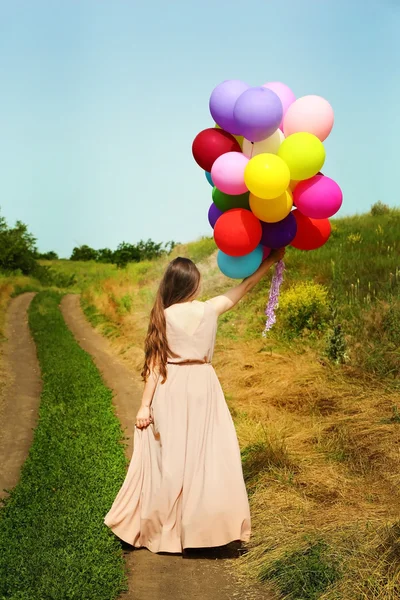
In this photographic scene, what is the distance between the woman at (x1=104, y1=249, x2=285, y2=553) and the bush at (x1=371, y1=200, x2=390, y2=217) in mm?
16120

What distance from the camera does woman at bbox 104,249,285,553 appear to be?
4735 millimetres

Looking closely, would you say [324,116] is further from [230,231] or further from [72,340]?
[72,340]

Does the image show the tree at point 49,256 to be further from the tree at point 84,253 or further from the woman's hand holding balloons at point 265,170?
the woman's hand holding balloons at point 265,170

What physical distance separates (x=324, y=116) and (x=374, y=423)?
3641 millimetres

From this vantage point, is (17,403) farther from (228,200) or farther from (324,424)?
(228,200)

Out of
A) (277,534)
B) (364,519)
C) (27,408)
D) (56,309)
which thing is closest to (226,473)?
(277,534)

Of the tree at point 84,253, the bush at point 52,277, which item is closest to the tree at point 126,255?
the bush at point 52,277

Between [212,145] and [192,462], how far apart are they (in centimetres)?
225

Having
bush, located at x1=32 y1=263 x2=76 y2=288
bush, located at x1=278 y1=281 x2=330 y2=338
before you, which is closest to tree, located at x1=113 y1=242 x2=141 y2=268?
bush, located at x1=32 y1=263 x2=76 y2=288

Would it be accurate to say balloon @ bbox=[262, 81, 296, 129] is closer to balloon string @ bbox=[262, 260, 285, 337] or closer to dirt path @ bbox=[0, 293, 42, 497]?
balloon string @ bbox=[262, 260, 285, 337]

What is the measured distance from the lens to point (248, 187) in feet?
15.0

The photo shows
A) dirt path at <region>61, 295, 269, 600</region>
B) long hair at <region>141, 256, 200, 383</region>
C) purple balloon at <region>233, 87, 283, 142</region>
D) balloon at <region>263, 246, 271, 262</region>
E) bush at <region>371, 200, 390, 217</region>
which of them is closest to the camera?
dirt path at <region>61, 295, 269, 600</region>

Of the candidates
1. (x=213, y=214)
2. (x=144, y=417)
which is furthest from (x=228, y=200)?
(x=144, y=417)

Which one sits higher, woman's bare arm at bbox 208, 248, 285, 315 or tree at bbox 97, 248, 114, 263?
tree at bbox 97, 248, 114, 263
